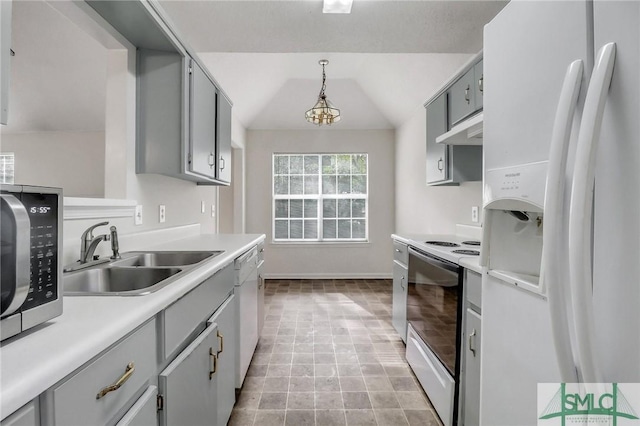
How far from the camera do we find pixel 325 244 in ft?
17.2

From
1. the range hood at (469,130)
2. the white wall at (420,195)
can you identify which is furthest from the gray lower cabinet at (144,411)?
the white wall at (420,195)

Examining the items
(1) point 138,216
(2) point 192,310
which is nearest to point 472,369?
(2) point 192,310

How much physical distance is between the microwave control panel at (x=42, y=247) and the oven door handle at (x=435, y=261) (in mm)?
1554

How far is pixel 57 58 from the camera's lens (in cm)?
206

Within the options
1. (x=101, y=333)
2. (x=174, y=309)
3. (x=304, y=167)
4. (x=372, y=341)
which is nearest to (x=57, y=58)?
(x=174, y=309)

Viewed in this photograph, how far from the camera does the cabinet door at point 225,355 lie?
144 cm

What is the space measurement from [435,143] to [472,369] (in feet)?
6.07

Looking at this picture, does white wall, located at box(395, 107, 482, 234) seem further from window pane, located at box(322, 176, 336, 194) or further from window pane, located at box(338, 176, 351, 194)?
window pane, located at box(322, 176, 336, 194)

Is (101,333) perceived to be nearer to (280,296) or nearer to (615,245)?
(615,245)

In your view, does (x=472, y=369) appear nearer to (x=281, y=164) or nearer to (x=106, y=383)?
(x=106, y=383)

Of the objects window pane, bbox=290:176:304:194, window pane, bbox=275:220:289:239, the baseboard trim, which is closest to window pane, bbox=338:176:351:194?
window pane, bbox=290:176:304:194

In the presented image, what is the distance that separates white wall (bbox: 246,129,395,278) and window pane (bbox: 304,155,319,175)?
120mm

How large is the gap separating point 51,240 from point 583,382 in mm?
1152

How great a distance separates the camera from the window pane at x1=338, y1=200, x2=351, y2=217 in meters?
5.30
